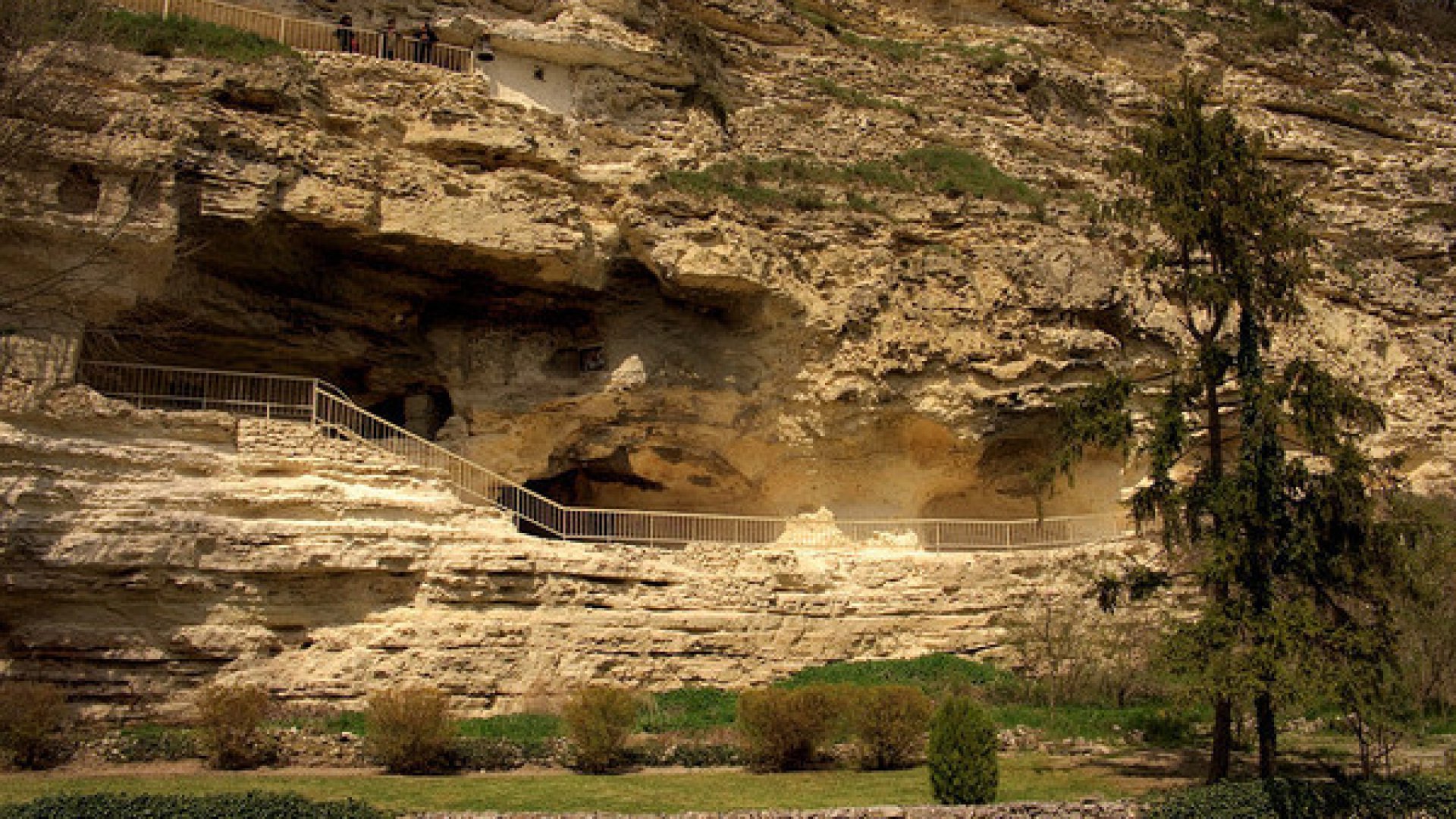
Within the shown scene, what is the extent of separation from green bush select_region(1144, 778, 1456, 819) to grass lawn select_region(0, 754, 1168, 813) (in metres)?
1.25

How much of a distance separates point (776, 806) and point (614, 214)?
12.2 meters

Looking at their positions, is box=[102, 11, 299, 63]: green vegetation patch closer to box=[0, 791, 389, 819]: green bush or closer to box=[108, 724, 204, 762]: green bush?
box=[108, 724, 204, 762]: green bush

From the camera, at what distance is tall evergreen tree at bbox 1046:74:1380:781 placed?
41.5ft

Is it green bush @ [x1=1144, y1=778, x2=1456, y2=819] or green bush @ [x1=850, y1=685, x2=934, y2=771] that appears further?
green bush @ [x1=850, y1=685, x2=934, y2=771]

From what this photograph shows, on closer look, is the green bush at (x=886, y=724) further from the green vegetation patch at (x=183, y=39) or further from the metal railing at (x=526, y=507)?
the green vegetation patch at (x=183, y=39)

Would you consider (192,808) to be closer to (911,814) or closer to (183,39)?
(911,814)

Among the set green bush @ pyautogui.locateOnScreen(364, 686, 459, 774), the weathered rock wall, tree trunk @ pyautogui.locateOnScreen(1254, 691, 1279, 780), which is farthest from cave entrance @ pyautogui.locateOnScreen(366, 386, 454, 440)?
tree trunk @ pyautogui.locateOnScreen(1254, 691, 1279, 780)

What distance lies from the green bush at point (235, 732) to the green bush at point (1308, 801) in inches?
385

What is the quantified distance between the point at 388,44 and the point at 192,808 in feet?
51.2

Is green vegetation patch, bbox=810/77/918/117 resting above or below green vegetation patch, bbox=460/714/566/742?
above

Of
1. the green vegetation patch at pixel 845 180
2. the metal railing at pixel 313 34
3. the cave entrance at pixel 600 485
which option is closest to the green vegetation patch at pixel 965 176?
the green vegetation patch at pixel 845 180

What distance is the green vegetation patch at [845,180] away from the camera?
72.3ft

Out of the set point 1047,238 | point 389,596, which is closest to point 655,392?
point 389,596

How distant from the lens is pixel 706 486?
23688 mm
